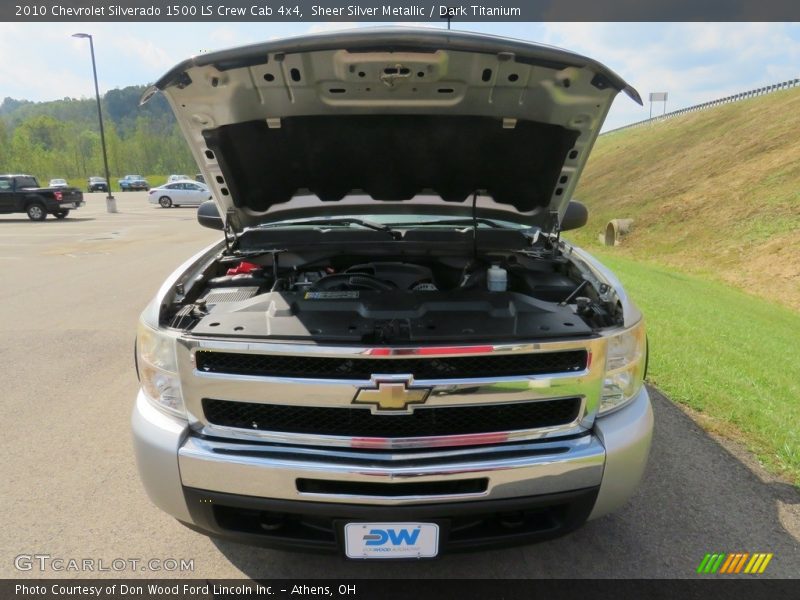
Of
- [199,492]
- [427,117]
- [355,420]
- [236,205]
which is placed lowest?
[199,492]

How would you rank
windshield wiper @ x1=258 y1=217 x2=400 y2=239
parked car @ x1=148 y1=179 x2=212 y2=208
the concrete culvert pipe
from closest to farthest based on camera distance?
windshield wiper @ x1=258 y1=217 x2=400 y2=239, the concrete culvert pipe, parked car @ x1=148 y1=179 x2=212 y2=208

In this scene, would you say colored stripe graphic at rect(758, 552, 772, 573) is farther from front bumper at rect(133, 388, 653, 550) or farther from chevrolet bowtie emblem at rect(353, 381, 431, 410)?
chevrolet bowtie emblem at rect(353, 381, 431, 410)

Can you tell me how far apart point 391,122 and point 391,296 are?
1.09 metres

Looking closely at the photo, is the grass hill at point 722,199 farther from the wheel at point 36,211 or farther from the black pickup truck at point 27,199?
the wheel at point 36,211

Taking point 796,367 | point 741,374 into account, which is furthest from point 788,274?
point 741,374

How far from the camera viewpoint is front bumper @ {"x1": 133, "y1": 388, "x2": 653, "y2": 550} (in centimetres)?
187

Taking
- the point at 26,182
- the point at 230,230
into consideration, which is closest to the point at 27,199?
the point at 26,182

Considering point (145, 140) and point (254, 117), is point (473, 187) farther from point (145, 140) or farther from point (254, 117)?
point (145, 140)

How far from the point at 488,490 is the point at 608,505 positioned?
51 centimetres

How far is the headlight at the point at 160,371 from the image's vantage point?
2.02 metres

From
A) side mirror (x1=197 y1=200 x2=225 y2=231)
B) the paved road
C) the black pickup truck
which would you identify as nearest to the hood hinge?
side mirror (x1=197 y1=200 x2=225 y2=231)

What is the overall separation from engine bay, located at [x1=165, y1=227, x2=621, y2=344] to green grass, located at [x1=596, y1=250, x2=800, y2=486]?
5.66 ft

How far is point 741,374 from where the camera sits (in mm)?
4691

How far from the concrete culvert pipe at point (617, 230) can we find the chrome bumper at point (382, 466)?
73.9ft
